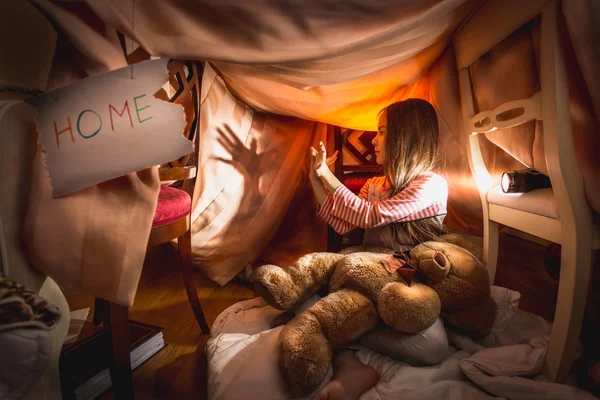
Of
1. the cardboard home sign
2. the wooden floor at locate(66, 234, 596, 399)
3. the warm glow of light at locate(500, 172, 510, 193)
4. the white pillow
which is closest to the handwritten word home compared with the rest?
the cardboard home sign

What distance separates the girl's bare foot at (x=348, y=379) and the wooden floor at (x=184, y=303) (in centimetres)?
35

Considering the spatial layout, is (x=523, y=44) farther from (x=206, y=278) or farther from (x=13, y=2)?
(x=206, y=278)

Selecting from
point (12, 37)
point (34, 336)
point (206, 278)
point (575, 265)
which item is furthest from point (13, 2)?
point (206, 278)

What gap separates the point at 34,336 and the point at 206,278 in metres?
1.14

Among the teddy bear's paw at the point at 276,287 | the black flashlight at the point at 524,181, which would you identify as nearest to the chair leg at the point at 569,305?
the black flashlight at the point at 524,181

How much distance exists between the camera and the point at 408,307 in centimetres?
68

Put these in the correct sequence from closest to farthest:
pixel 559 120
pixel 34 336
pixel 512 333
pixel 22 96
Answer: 1. pixel 34 336
2. pixel 22 96
3. pixel 559 120
4. pixel 512 333

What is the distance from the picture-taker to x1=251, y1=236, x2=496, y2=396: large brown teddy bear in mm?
657

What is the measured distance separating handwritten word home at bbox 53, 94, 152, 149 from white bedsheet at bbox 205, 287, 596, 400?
1.90ft

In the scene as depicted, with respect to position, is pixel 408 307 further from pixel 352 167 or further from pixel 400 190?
pixel 352 167

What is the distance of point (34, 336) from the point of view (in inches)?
13.1

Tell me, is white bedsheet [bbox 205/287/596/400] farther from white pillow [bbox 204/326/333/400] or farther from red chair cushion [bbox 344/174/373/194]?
red chair cushion [bbox 344/174/373/194]

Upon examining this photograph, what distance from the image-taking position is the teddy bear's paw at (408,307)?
682mm

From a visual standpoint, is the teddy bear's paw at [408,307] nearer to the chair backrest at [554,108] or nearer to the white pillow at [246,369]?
the white pillow at [246,369]
